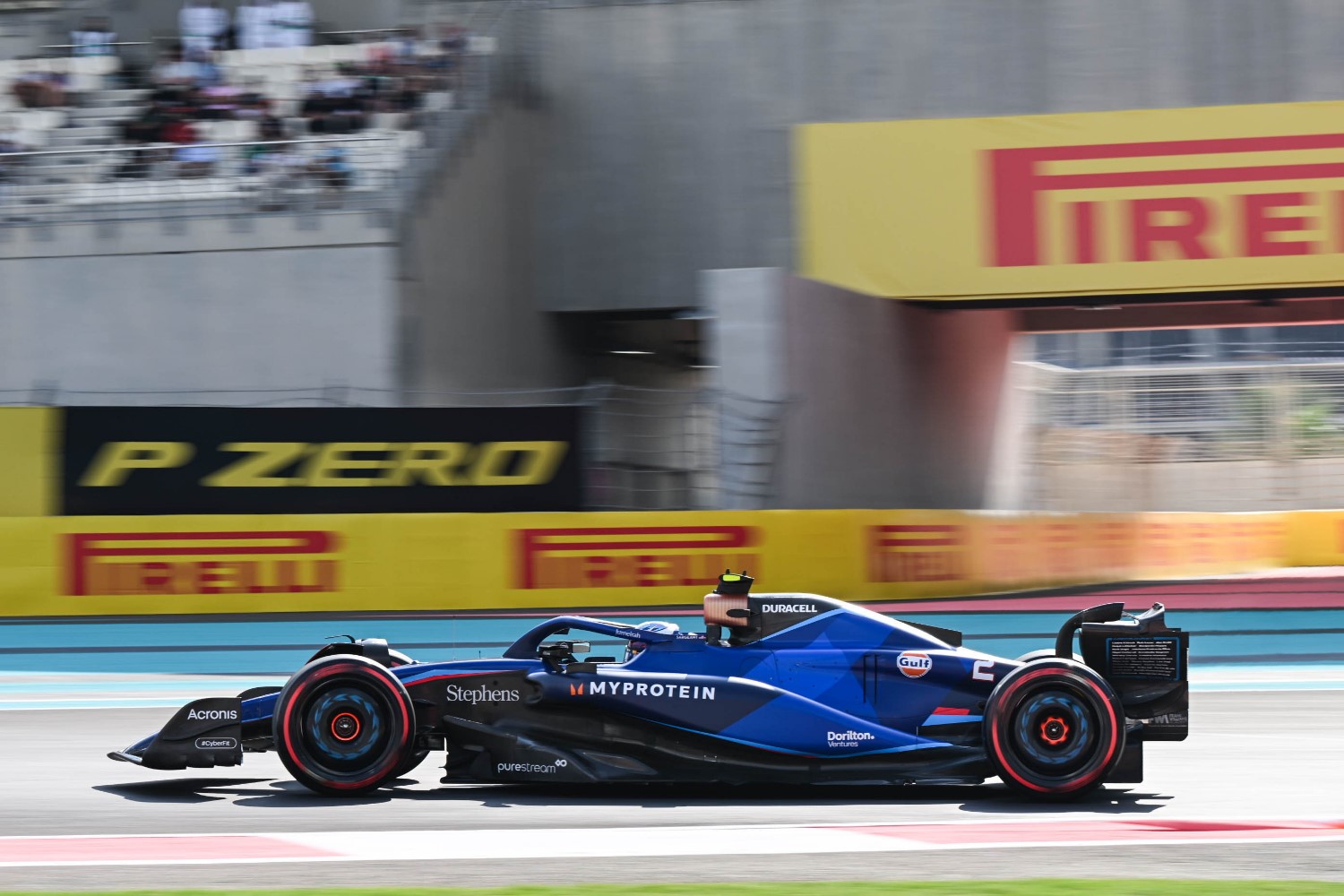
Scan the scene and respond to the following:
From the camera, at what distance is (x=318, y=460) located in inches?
519

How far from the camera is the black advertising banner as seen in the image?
13.0 metres

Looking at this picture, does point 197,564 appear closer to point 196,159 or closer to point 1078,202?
point 196,159

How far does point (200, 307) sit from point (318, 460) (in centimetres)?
390

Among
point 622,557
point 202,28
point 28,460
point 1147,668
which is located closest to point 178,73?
point 202,28

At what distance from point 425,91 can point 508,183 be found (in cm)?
153

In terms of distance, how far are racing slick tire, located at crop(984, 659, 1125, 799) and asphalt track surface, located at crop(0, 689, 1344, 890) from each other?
0.42ft

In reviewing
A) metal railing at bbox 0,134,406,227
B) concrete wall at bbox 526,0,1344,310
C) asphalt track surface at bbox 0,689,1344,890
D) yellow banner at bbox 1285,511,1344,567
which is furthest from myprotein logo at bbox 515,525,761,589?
yellow banner at bbox 1285,511,1344,567

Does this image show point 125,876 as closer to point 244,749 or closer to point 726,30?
point 244,749

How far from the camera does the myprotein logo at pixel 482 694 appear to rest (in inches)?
274

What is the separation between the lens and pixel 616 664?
705 centimetres

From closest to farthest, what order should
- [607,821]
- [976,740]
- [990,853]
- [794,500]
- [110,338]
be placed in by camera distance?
1. [990,853]
2. [607,821]
3. [976,740]
4. [794,500]
5. [110,338]

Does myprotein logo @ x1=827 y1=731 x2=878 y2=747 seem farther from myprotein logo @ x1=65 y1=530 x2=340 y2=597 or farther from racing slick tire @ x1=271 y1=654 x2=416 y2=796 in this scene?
myprotein logo @ x1=65 y1=530 x2=340 y2=597

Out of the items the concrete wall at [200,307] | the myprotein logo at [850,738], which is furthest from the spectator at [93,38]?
the myprotein logo at [850,738]

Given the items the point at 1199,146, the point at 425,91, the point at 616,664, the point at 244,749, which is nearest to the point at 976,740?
the point at 616,664
